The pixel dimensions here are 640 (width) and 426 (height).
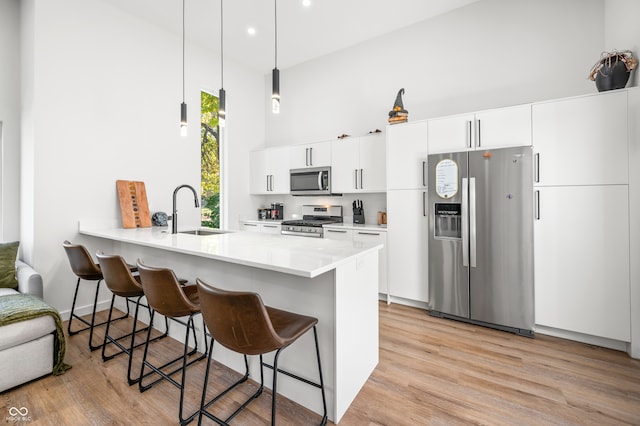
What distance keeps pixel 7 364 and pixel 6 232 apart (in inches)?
80.1

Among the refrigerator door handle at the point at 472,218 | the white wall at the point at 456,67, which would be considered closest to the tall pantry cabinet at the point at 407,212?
the refrigerator door handle at the point at 472,218

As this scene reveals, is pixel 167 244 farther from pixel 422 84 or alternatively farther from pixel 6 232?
pixel 422 84

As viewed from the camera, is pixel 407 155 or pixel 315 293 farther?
pixel 407 155

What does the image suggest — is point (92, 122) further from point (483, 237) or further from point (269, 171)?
point (483, 237)

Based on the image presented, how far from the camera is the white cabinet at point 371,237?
12.0 feet

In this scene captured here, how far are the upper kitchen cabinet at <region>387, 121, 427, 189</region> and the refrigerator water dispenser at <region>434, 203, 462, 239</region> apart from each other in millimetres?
351

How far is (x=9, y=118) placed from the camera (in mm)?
3246

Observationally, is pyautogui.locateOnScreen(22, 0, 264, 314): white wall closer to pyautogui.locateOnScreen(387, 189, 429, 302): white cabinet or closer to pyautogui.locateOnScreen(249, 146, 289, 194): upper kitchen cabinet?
pyautogui.locateOnScreen(249, 146, 289, 194): upper kitchen cabinet

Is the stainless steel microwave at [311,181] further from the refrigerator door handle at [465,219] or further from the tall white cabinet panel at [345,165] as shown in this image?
the refrigerator door handle at [465,219]

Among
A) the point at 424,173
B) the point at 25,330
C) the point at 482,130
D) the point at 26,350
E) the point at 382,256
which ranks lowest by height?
the point at 26,350

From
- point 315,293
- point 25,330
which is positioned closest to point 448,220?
point 315,293

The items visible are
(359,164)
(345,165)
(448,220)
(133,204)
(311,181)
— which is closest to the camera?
(448,220)

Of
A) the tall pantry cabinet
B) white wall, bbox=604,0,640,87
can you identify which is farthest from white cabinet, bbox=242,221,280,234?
white wall, bbox=604,0,640,87

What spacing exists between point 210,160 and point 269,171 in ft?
3.13
